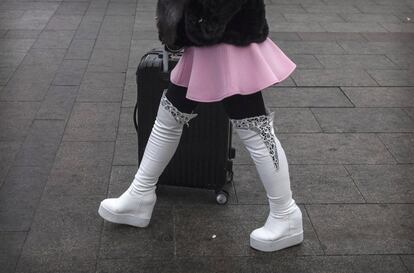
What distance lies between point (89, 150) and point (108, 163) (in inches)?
10.7

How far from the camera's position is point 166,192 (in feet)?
12.8

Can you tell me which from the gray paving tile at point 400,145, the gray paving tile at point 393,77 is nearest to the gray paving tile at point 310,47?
the gray paving tile at point 393,77

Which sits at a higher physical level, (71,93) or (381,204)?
(381,204)

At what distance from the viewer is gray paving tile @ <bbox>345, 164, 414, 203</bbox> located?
3936mm

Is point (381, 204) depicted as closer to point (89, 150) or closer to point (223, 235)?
point (223, 235)

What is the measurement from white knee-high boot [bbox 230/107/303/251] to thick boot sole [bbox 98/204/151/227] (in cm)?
62

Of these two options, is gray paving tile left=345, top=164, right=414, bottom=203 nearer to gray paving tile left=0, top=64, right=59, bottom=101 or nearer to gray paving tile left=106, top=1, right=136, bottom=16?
gray paving tile left=0, top=64, right=59, bottom=101

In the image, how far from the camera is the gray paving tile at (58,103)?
517 cm

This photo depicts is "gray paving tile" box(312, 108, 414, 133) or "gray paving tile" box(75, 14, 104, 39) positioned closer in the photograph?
"gray paving tile" box(312, 108, 414, 133)

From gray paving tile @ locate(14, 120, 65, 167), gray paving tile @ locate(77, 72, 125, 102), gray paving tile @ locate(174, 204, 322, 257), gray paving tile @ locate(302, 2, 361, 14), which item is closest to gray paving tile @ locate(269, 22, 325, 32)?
gray paving tile @ locate(302, 2, 361, 14)

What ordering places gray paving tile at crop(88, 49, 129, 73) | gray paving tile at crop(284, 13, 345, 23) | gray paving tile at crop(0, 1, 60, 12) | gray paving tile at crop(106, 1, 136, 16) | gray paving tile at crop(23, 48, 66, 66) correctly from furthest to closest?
gray paving tile at crop(0, 1, 60, 12) → gray paving tile at crop(106, 1, 136, 16) → gray paving tile at crop(284, 13, 345, 23) → gray paving tile at crop(23, 48, 66, 66) → gray paving tile at crop(88, 49, 129, 73)

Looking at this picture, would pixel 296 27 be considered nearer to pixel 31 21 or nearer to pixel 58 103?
pixel 31 21

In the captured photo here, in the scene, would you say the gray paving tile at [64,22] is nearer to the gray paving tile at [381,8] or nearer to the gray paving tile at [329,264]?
Answer: the gray paving tile at [381,8]

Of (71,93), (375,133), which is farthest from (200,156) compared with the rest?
(71,93)
